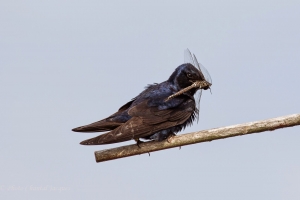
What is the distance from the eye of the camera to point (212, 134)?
3797mm

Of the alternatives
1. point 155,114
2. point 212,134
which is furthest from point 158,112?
point 212,134

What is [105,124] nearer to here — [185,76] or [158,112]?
[158,112]

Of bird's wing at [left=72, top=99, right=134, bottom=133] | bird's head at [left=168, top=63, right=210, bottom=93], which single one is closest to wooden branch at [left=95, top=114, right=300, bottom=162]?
bird's wing at [left=72, top=99, right=134, bottom=133]

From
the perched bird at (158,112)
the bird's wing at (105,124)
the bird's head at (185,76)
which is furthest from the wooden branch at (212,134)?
the bird's head at (185,76)

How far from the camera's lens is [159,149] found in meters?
4.21

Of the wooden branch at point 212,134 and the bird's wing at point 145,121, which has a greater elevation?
the bird's wing at point 145,121

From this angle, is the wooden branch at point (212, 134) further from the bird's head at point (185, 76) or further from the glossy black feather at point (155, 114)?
the bird's head at point (185, 76)

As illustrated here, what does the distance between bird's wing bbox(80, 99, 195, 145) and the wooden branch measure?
11 centimetres

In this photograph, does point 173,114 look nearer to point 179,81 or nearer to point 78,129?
point 179,81

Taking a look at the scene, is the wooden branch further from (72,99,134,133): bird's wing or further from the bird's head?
the bird's head

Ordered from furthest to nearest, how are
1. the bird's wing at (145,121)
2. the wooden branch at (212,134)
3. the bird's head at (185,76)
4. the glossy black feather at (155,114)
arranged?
the bird's head at (185,76) → the glossy black feather at (155,114) → the bird's wing at (145,121) → the wooden branch at (212,134)

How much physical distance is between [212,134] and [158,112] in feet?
2.51

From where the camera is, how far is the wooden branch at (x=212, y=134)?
371cm

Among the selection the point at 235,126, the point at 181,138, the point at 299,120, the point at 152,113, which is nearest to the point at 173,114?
Answer: the point at 152,113
